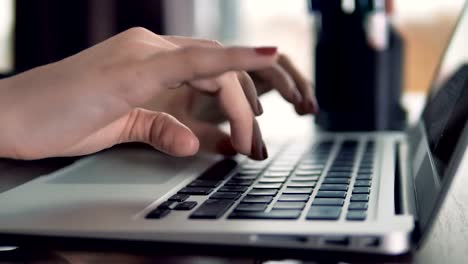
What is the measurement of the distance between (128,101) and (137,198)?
99 mm

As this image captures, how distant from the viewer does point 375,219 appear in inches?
19.4

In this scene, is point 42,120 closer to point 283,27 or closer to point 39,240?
point 39,240

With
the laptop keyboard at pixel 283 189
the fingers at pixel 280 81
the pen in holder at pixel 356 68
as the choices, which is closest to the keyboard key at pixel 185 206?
the laptop keyboard at pixel 283 189

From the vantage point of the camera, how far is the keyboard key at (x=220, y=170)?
707 mm

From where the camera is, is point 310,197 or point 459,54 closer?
point 310,197

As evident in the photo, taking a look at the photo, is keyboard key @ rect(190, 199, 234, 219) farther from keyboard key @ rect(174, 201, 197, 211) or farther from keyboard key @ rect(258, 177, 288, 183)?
keyboard key @ rect(258, 177, 288, 183)

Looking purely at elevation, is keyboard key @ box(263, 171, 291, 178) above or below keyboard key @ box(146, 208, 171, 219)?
below

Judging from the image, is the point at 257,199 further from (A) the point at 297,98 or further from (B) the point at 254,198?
(A) the point at 297,98

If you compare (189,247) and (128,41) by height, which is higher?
(128,41)

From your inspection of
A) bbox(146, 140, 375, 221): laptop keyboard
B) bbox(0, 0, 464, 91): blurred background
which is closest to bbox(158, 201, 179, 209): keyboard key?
bbox(146, 140, 375, 221): laptop keyboard

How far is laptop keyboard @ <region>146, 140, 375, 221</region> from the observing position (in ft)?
1.71

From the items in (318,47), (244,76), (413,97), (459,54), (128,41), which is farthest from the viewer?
(413,97)

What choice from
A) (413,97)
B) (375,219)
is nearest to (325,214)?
(375,219)

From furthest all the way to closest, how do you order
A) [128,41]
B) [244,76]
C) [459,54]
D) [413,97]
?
[413,97], [459,54], [244,76], [128,41]
